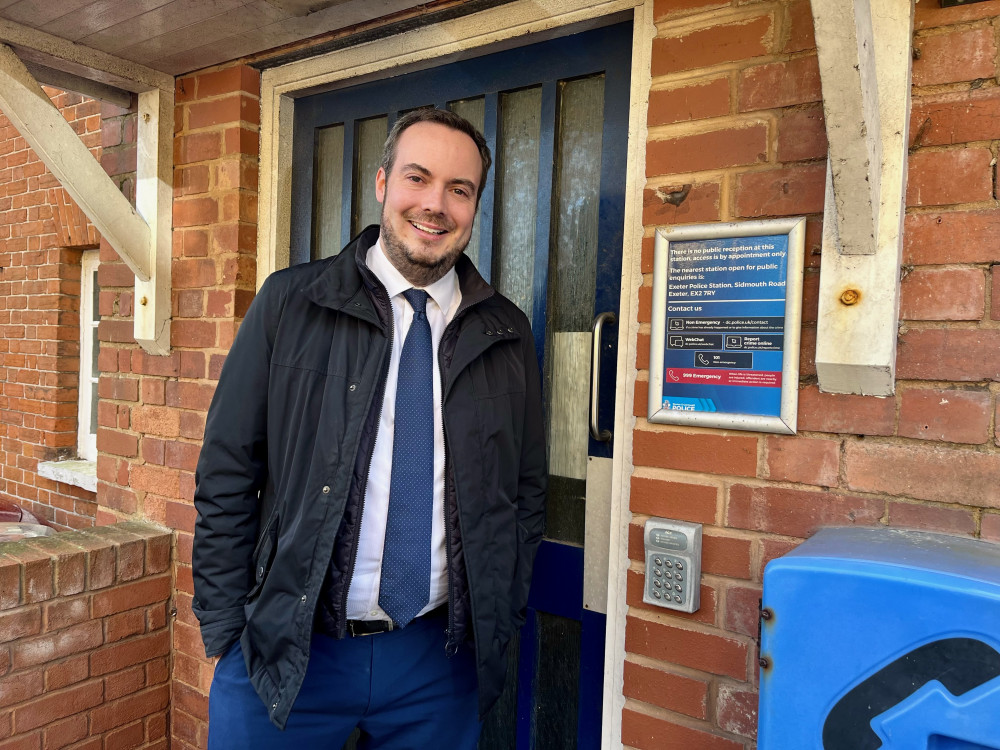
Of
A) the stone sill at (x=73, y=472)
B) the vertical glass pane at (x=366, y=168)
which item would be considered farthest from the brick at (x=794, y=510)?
the stone sill at (x=73, y=472)

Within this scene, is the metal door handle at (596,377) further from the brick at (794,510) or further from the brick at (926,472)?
the brick at (926,472)

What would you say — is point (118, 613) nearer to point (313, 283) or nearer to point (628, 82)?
point (313, 283)

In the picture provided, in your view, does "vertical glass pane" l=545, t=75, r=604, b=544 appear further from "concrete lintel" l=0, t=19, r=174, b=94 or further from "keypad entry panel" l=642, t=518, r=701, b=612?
"concrete lintel" l=0, t=19, r=174, b=94

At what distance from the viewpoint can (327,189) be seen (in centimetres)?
262

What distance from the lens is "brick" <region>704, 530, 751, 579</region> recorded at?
1.65 metres

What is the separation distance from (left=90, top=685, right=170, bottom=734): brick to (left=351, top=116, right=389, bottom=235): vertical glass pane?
6.26 feet

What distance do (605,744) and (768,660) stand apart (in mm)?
808

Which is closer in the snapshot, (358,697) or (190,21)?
(358,697)

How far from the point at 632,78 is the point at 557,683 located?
172 cm

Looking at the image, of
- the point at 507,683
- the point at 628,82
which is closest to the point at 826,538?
the point at 507,683

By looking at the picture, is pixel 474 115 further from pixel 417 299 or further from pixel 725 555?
pixel 725 555

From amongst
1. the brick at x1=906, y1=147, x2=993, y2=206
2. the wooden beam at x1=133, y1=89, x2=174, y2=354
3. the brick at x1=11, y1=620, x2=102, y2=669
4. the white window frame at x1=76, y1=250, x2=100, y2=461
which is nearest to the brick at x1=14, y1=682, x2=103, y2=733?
the brick at x1=11, y1=620, x2=102, y2=669

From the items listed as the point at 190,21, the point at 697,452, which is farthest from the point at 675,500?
the point at 190,21

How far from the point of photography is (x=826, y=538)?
1.42 metres
